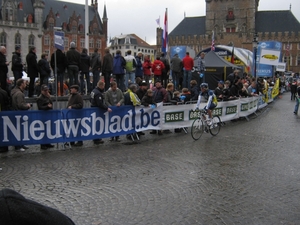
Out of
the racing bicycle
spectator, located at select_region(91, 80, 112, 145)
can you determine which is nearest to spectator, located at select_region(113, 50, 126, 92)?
spectator, located at select_region(91, 80, 112, 145)

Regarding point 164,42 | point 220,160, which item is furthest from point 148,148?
point 164,42

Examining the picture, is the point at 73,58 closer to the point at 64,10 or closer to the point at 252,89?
the point at 252,89

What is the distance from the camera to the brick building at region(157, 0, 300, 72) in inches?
3652

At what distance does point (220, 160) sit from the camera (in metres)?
9.59

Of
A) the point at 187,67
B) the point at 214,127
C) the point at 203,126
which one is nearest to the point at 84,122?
the point at 203,126

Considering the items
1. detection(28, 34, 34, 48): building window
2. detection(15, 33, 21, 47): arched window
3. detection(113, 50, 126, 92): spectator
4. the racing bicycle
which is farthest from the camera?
detection(28, 34, 34, 48): building window

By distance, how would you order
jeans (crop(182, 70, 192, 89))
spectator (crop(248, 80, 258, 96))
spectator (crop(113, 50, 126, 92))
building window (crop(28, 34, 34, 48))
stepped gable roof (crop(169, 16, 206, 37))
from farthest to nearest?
stepped gable roof (crop(169, 16, 206, 37)) → building window (crop(28, 34, 34, 48)) → spectator (crop(248, 80, 258, 96)) → jeans (crop(182, 70, 192, 89)) → spectator (crop(113, 50, 126, 92))

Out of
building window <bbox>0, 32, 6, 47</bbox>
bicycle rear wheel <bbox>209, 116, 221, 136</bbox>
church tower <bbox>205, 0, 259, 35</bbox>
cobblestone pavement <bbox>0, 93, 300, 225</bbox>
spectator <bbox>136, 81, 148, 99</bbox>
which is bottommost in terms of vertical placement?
cobblestone pavement <bbox>0, 93, 300, 225</bbox>

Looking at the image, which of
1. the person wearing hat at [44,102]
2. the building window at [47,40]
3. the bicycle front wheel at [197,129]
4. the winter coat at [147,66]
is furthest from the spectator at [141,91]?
the building window at [47,40]

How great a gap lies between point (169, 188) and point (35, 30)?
7600cm

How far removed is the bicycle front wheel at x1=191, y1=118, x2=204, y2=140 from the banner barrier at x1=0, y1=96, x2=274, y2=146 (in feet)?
4.25

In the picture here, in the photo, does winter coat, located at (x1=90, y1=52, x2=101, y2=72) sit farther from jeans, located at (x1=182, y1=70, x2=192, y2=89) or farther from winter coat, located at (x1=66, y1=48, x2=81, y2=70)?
jeans, located at (x1=182, y1=70, x2=192, y2=89)

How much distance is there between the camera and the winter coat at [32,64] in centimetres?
1350

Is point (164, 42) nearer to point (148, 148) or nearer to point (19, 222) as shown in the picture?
point (148, 148)
